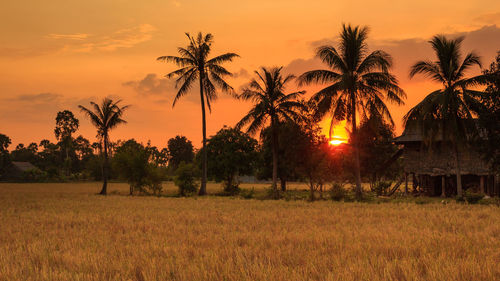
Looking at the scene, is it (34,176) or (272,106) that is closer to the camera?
(272,106)

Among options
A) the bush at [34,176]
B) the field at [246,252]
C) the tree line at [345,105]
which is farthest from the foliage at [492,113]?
the bush at [34,176]

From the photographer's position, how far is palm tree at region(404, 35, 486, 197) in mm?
32250

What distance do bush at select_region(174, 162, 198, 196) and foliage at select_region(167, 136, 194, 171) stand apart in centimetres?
8145

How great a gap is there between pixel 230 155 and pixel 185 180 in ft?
23.0

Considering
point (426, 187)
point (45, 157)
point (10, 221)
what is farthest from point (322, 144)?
point (45, 157)

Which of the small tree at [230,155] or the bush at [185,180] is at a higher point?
the small tree at [230,155]

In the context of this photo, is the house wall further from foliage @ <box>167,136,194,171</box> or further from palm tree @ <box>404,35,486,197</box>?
foliage @ <box>167,136,194,171</box>

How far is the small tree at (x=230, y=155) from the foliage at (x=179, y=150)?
7523cm

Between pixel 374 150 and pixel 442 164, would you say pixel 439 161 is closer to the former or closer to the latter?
pixel 442 164

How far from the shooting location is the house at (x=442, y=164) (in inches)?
1510

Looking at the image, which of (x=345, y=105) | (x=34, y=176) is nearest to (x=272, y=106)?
(x=345, y=105)

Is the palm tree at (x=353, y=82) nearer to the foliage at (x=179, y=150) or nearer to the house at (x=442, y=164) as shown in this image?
the house at (x=442, y=164)

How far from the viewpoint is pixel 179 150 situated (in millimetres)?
126500

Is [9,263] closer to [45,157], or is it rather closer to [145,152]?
[145,152]
